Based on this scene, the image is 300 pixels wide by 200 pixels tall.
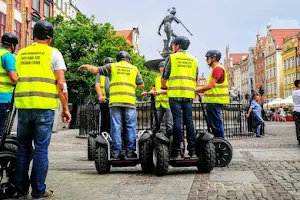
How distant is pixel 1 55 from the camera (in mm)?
5758

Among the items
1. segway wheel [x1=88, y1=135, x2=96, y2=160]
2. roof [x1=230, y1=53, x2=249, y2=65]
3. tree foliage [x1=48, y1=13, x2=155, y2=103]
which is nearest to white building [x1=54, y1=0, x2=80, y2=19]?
tree foliage [x1=48, y1=13, x2=155, y2=103]

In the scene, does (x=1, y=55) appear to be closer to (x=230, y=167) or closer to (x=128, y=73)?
(x=128, y=73)

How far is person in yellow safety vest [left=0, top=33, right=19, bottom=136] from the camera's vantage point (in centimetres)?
570

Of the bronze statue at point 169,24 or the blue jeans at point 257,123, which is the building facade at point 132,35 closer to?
the bronze statue at point 169,24

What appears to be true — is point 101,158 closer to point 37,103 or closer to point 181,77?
point 181,77

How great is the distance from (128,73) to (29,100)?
2448mm

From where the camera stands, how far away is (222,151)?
21.9 feet

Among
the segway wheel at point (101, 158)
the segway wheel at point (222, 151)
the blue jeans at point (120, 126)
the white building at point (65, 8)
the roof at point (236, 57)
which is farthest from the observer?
the roof at point (236, 57)

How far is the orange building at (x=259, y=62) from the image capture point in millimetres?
97644

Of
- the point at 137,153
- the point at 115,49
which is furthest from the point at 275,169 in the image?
the point at 115,49

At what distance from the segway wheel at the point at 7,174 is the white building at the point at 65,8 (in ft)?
156

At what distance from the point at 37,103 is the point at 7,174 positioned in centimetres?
91

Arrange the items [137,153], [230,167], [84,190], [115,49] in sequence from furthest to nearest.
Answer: [115,49] < [230,167] < [137,153] < [84,190]

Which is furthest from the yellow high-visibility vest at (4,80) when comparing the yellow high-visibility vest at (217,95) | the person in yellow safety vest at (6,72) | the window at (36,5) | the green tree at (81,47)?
the window at (36,5)
